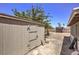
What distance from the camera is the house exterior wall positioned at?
5441 mm

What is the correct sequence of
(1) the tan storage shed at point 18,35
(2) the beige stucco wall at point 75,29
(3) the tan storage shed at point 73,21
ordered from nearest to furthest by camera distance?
(3) the tan storage shed at point 73,21 → (1) the tan storage shed at point 18,35 → (2) the beige stucco wall at point 75,29

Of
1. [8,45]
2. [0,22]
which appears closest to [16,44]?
[8,45]

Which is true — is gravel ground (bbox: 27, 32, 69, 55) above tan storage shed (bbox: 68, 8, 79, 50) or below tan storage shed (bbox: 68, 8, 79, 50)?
below

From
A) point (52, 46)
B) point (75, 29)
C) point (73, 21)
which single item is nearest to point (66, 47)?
point (52, 46)

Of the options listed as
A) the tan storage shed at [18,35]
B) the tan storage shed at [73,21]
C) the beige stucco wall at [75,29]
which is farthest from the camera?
the beige stucco wall at [75,29]

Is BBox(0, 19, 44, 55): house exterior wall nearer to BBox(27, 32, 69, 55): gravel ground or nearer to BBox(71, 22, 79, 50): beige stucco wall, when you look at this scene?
BBox(27, 32, 69, 55): gravel ground

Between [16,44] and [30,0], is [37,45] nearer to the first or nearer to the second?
[16,44]

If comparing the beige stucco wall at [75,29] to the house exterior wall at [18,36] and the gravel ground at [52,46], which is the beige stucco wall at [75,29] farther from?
the house exterior wall at [18,36]

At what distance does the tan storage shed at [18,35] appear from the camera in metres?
5.43

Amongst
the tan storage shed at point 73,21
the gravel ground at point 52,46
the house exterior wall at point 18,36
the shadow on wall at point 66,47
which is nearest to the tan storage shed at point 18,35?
the house exterior wall at point 18,36

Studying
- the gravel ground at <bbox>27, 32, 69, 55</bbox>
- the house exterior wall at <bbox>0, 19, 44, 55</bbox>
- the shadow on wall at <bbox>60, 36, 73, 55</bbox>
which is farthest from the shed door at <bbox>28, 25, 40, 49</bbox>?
A: the shadow on wall at <bbox>60, 36, 73, 55</bbox>

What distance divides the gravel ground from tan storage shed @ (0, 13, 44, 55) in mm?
195

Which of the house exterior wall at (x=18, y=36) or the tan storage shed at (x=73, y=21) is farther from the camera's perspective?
the house exterior wall at (x=18, y=36)

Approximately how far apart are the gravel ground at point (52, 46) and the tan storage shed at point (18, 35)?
0.19 m
